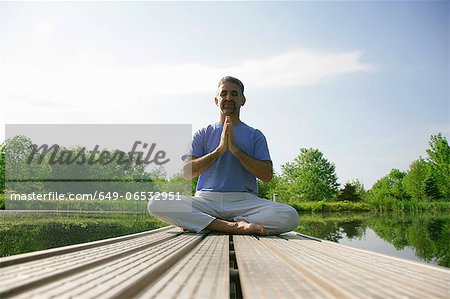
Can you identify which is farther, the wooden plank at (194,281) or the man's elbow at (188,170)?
the man's elbow at (188,170)

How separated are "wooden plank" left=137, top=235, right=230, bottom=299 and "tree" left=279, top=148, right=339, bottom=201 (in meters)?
38.1

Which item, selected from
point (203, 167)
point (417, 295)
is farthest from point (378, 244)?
point (417, 295)

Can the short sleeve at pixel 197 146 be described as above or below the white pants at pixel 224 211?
above

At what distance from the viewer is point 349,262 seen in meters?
1.22

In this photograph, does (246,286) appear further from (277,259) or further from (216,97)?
(216,97)

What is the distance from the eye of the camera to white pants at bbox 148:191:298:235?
2848 millimetres

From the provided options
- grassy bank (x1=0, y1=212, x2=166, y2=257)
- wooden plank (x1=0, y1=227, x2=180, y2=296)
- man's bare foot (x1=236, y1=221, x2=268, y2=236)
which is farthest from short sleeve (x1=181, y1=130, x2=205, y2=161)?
wooden plank (x1=0, y1=227, x2=180, y2=296)

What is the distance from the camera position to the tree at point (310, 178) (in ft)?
126

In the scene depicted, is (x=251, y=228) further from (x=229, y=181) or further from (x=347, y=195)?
(x=347, y=195)

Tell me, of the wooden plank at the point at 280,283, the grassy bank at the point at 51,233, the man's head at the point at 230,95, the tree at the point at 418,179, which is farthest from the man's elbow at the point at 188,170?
the tree at the point at 418,179

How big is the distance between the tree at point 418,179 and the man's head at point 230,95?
1262 inches

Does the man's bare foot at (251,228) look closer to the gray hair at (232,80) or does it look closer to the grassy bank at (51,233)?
the gray hair at (232,80)

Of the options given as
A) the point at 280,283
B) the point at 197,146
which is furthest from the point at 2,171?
the point at 280,283

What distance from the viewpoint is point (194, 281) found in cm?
85
